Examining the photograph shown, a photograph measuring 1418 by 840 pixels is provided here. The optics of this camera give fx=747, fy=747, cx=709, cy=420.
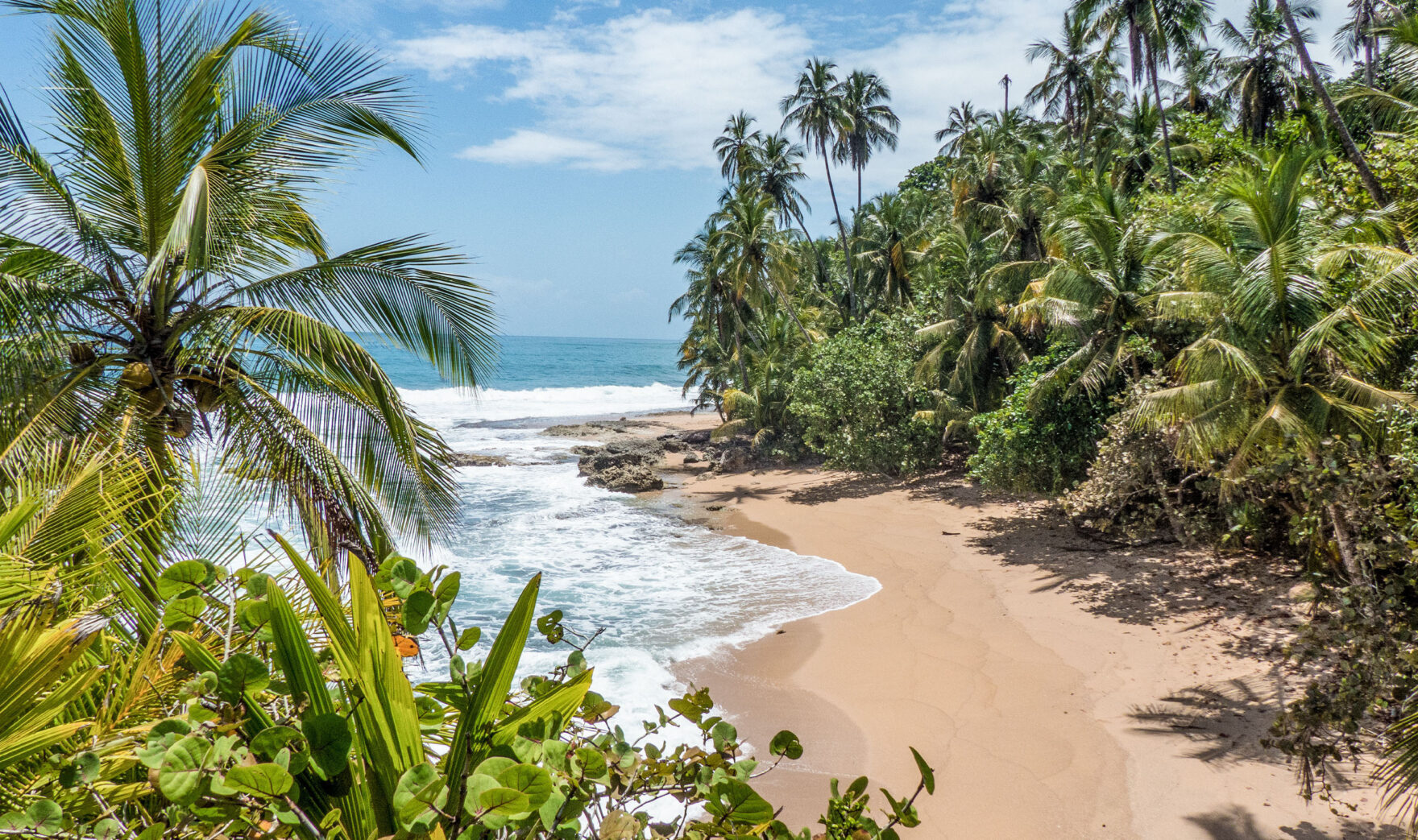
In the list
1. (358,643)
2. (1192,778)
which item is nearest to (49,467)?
(358,643)

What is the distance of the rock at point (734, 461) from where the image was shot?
84.2 ft

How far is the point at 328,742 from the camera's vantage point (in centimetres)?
124

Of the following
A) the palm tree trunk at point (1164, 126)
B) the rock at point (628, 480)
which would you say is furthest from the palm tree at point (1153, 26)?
the rock at point (628, 480)

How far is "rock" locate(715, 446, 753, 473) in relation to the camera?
2567 cm

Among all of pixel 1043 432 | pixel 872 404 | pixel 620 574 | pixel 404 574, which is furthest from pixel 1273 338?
pixel 872 404

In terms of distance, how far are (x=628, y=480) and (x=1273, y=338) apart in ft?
57.5

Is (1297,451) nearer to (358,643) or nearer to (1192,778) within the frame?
(1192,778)

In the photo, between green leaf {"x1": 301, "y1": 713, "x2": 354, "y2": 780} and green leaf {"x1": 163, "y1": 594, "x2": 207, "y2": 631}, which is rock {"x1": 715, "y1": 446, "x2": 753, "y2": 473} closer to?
green leaf {"x1": 163, "y1": 594, "x2": 207, "y2": 631}

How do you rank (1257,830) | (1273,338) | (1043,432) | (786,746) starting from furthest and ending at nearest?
(1043,432)
(1273,338)
(1257,830)
(786,746)

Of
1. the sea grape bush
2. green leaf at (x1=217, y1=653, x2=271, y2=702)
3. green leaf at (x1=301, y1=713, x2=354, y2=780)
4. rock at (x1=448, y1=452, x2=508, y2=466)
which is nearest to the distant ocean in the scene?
rock at (x1=448, y1=452, x2=508, y2=466)

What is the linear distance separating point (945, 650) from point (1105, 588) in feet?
10.4

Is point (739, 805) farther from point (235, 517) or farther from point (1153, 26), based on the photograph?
point (1153, 26)

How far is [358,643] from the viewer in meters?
1.33

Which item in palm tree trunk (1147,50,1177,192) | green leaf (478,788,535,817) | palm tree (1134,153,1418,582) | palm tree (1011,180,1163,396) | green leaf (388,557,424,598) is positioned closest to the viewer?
green leaf (478,788,535,817)
